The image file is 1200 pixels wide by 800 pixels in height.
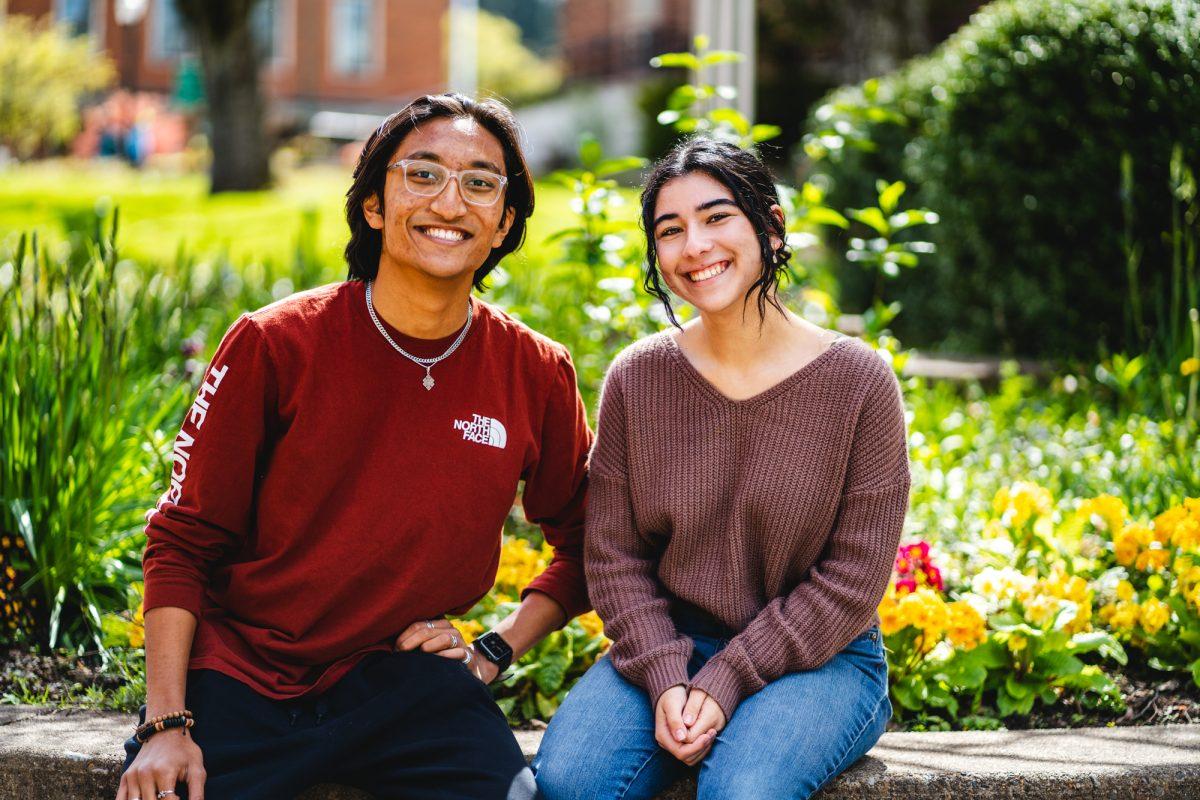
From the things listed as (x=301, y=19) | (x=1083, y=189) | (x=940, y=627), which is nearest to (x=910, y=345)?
(x=1083, y=189)

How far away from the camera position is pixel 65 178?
659 inches

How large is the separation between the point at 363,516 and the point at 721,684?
74cm

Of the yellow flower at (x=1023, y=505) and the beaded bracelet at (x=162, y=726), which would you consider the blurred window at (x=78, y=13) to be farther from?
the beaded bracelet at (x=162, y=726)

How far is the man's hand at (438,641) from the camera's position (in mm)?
2311

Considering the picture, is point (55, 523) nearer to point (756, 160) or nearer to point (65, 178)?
point (756, 160)

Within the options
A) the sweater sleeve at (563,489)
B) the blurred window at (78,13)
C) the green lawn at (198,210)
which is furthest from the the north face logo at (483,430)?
the blurred window at (78,13)

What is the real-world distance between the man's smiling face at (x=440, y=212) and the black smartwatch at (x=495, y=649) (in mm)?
743

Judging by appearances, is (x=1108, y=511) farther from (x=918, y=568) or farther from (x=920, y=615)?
(x=920, y=615)

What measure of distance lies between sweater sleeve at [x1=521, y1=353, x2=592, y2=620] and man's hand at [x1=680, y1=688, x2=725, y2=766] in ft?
1.38

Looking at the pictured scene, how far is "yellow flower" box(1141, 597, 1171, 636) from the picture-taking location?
2.88 m

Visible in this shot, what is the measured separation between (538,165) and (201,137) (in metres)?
8.46

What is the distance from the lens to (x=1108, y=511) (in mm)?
3252

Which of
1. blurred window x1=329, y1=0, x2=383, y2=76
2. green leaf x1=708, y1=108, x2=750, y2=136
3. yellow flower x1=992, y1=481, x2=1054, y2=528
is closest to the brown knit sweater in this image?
yellow flower x1=992, y1=481, x2=1054, y2=528

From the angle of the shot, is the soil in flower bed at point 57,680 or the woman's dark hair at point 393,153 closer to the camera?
the woman's dark hair at point 393,153
